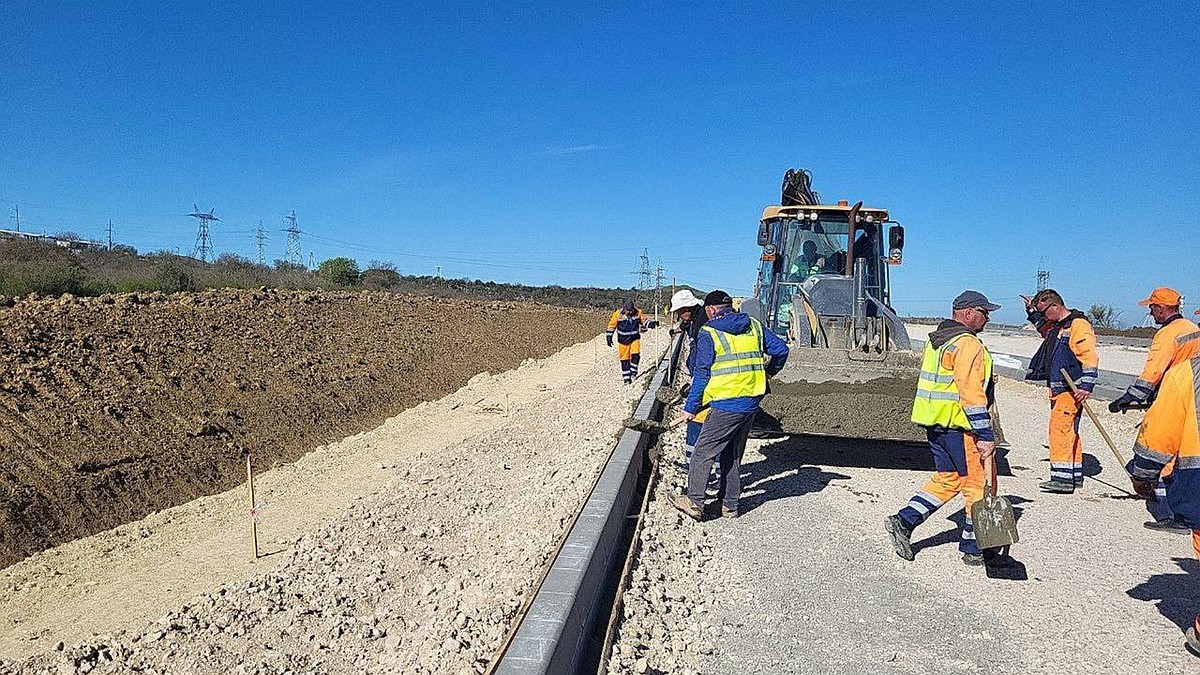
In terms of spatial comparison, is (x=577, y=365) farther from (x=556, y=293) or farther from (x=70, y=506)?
(x=556, y=293)

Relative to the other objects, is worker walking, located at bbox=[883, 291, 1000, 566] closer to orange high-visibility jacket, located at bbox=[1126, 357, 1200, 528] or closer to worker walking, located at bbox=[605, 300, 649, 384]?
orange high-visibility jacket, located at bbox=[1126, 357, 1200, 528]

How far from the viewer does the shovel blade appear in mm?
4715

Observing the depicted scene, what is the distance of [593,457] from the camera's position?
310 inches

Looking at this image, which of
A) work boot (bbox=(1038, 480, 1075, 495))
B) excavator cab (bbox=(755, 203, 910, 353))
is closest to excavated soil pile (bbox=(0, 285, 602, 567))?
excavator cab (bbox=(755, 203, 910, 353))

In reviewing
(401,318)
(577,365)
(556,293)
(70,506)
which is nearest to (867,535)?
(70,506)

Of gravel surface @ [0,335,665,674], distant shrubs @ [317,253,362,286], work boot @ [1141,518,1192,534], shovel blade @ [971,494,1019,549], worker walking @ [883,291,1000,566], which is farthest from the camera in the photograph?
distant shrubs @ [317,253,362,286]

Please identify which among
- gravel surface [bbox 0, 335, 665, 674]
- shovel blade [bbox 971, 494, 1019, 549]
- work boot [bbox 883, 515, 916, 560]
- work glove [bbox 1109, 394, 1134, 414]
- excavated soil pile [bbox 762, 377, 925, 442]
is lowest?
gravel surface [bbox 0, 335, 665, 674]

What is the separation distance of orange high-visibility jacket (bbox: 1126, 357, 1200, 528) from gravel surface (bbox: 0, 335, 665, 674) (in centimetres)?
340

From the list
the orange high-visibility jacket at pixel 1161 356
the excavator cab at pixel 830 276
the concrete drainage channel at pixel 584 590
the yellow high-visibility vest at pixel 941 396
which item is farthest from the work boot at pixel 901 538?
the excavator cab at pixel 830 276

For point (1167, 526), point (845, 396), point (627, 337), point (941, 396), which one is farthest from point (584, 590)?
point (627, 337)

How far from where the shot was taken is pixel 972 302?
5238 mm

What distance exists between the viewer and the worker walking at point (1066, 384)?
7.14 metres

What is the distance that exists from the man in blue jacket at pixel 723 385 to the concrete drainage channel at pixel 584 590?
1.97 ft

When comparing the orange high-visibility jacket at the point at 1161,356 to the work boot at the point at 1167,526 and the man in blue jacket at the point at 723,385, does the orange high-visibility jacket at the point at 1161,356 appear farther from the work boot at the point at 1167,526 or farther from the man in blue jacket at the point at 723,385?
the man in blue jacket at the point at 723,385
